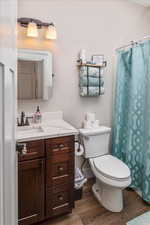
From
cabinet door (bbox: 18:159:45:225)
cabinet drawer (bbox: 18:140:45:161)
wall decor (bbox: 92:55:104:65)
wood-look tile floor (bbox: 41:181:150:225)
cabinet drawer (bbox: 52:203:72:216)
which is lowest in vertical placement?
wood-look tile floor (bbox: 41:181:150:225)

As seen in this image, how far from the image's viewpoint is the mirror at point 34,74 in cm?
178

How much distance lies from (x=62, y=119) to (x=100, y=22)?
1.35m

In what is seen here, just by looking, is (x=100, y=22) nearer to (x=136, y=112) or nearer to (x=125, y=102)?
(x=125, y=102)

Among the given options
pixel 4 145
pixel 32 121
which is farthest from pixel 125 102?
pixel 4 145

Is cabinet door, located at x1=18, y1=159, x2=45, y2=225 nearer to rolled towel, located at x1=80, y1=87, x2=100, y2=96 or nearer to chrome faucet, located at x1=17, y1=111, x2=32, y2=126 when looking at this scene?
chrome faucet, located at x1=17, y1=111, x2=32, y2=126

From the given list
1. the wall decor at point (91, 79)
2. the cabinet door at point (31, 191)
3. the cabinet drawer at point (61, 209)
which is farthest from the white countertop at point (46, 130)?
the cabinet drawer at point (61, 209)

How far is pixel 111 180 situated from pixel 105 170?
0.12m

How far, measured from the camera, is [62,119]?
205 cm

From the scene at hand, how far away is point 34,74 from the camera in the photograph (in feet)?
6.08

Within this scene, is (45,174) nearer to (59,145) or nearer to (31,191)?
(31,191)

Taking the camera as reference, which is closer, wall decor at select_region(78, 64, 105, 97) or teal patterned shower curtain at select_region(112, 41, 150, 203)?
teal patterned shower curtain at select_region(112, 41, 150, 203)

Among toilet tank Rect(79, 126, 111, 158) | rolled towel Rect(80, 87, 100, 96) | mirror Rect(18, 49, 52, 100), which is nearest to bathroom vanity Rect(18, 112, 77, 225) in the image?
toilet tank Rect(79, 126, 111, 158)

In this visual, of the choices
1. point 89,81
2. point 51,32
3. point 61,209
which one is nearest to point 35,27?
point 51,32

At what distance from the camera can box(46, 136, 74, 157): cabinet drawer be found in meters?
1.45
